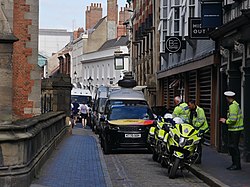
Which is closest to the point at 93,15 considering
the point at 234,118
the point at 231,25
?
the point at 231,25

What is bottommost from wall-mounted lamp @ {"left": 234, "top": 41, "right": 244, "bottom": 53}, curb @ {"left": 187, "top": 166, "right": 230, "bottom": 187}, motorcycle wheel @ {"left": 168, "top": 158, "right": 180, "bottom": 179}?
curb @ {"left": 187, "top": 166, "right": 230, "bottom": 187}

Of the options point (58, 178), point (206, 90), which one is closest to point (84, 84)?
point (206, 90)

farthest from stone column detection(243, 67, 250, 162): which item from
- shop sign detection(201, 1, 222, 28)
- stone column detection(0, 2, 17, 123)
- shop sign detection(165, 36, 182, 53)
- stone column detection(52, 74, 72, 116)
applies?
stone column detection(52, 74, 72, 116)

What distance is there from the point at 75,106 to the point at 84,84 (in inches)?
1877

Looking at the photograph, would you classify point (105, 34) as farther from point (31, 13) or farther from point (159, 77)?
point (31, 13)

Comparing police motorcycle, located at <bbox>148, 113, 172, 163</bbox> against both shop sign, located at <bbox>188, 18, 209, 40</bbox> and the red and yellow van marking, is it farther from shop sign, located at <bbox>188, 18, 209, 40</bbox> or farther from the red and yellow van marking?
shop sign, located at <bbox>188, 18, 209, 40</bbox>

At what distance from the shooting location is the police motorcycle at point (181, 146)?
1481 cm

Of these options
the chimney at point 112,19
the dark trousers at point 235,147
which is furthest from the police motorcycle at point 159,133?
the chimney at point 112,19

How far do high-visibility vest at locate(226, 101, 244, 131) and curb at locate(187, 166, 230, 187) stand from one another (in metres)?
1.35

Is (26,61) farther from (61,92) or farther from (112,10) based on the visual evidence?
(112,10)

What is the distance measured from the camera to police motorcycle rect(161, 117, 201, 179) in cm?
1481

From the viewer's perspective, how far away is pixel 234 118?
15.7 m

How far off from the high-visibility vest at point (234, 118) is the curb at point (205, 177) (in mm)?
1351

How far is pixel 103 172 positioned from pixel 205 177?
8.00 feet
